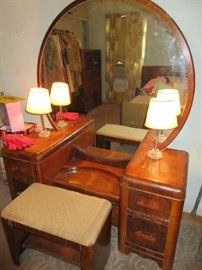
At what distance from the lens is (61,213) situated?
1.16 metres

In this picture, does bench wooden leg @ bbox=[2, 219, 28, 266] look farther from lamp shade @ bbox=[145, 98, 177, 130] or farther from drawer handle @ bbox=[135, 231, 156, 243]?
lamp shade @ bbox=[145, 98, 177, 130]

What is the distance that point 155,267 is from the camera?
1399 mm

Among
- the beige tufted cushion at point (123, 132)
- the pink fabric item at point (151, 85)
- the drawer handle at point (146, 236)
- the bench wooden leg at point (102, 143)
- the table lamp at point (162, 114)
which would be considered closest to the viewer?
the table lamp at point (162, 114)

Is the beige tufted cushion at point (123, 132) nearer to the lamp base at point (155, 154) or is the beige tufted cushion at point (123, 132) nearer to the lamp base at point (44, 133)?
the lamp base at point (155, 154)

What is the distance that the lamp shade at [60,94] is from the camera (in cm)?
165

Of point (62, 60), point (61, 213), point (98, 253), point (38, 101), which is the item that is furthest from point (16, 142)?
point (98, 253)

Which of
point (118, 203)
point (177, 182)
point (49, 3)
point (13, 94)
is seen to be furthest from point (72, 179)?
point (49, 3)

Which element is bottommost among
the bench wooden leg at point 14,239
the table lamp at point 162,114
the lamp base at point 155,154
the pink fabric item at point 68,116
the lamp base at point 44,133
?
the bench wooden leg at point 14,239

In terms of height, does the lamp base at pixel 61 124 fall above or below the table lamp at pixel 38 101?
below

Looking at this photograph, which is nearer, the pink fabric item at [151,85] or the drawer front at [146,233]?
the drawer front at [146,233]

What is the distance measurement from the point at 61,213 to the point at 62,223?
0.23 feet

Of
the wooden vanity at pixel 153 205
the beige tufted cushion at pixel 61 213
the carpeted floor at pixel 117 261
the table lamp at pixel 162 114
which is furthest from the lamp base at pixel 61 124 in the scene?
the carpeted floor at pixel 117 261

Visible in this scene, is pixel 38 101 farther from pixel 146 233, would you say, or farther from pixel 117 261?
pixel 117 261

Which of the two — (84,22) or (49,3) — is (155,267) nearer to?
(84,22)
